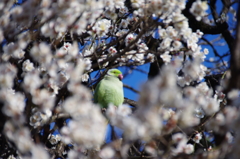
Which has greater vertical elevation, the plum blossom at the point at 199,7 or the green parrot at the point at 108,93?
the plum blossom at the point at 199,7

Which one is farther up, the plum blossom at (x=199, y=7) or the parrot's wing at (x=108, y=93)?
the plum blossom at (x=199, y=7)

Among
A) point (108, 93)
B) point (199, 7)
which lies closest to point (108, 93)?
point (108, 93)

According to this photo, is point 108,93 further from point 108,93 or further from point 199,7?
point 199,7

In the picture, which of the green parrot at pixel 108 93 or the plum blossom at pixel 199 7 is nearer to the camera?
the plum blossom at pixel 199 7

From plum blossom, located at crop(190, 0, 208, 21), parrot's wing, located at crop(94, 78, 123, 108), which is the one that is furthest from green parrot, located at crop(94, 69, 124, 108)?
plum blossom, located at crop(190, 0, 208, 21)

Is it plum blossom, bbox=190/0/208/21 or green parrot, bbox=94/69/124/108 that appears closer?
plum blossom, bbox=190/0/208/21

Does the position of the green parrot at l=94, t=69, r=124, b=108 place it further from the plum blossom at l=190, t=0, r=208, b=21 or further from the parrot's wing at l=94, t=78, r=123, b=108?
the plum blossom at l=190, t=0, r=208, b=21

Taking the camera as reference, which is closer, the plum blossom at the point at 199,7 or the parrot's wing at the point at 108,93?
the plum blossom at the point at 199,7

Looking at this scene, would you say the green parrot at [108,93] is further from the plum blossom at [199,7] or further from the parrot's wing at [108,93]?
the plum blossom at [199,7]

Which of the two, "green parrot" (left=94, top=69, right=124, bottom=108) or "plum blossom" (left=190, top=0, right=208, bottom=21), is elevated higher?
"plum blossom" (left=190, top=0, right=208, bottom=21)

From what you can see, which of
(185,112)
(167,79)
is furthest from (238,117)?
(167,79)

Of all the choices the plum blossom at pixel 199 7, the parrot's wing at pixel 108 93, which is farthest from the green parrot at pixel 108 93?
the plum blossom at pixel 199 7
